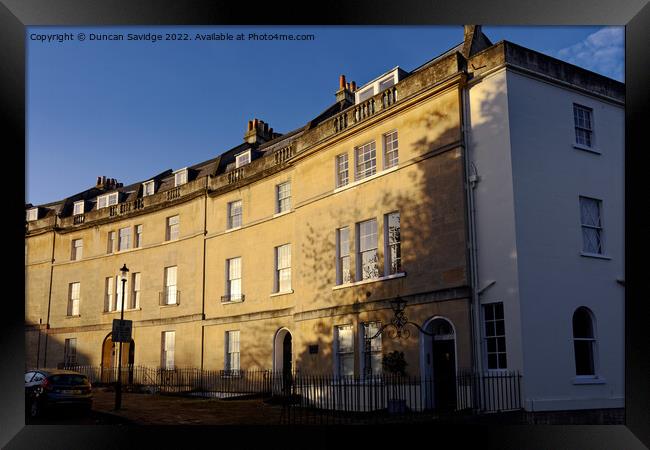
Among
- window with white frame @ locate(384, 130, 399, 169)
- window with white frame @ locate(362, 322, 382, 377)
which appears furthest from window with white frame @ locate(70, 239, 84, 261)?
window with white frame @ locate(384, 130, 399, 169)

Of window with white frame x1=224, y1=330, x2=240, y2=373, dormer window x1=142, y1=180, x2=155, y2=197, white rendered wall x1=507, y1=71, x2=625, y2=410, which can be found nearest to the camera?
white rendered wall x1=507, y1=71, x2=625, y2=410

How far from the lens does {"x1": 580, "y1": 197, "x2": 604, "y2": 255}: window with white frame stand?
14.1 metres

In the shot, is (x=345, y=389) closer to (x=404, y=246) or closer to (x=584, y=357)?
(x=404, y=246)

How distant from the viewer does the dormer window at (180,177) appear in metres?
25.7

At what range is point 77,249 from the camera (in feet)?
81.1

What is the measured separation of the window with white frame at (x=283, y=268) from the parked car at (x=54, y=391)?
21.2 ft

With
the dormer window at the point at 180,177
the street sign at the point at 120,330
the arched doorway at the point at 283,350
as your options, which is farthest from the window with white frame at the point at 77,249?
the street sign at the point at 120,330

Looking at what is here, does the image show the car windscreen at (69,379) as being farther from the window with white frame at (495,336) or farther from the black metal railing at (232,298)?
the window with white frame at (495,336)

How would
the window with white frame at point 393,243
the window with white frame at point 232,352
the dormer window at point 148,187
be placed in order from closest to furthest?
the window with white frame at point 393,243 < the window with white frame at point 232,352 < the dormer window at point 148,187

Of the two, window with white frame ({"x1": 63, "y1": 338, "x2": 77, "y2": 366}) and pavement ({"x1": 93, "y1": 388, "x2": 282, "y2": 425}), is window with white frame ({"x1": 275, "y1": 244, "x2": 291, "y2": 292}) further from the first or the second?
window with white frame ({"x1": 63, "y1": 338, "x2": 77, "y2": 366})

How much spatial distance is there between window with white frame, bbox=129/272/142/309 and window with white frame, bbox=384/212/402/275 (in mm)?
11002

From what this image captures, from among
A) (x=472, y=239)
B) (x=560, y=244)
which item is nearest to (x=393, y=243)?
(x=472, y=239)

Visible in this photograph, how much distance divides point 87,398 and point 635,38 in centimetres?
1331

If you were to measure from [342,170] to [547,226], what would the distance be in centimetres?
622
